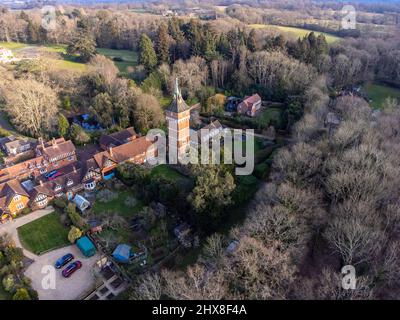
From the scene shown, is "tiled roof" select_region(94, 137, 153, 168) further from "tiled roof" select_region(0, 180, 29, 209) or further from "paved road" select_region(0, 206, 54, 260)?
"tiled roof" select_region(0, 180, 29, 209)

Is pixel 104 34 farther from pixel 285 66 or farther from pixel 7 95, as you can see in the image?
pixel 285 66

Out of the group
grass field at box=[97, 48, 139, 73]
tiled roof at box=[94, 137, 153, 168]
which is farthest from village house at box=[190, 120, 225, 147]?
grass field at box=[97, 48, 139, 73]

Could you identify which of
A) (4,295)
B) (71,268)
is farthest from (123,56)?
(4,295)

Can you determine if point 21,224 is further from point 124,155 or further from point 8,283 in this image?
point 124,155

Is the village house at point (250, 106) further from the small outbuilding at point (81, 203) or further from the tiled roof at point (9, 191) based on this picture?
the tiled roof at point (9, 191)

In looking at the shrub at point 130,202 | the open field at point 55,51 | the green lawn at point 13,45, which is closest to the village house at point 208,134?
the shrub at point 130,202

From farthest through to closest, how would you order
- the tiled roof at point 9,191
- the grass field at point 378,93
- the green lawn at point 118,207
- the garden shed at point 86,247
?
the grass field at point 378,93 → the green lawn at point 118,207 → the tiled roof at point 9,191 → the garden shed at point 86,247

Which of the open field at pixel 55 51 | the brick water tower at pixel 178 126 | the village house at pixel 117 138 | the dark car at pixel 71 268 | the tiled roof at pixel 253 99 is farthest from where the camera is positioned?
the open field at pixel 55 51

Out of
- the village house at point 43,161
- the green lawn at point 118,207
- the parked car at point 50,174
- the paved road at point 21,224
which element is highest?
the village house at point 43,161
